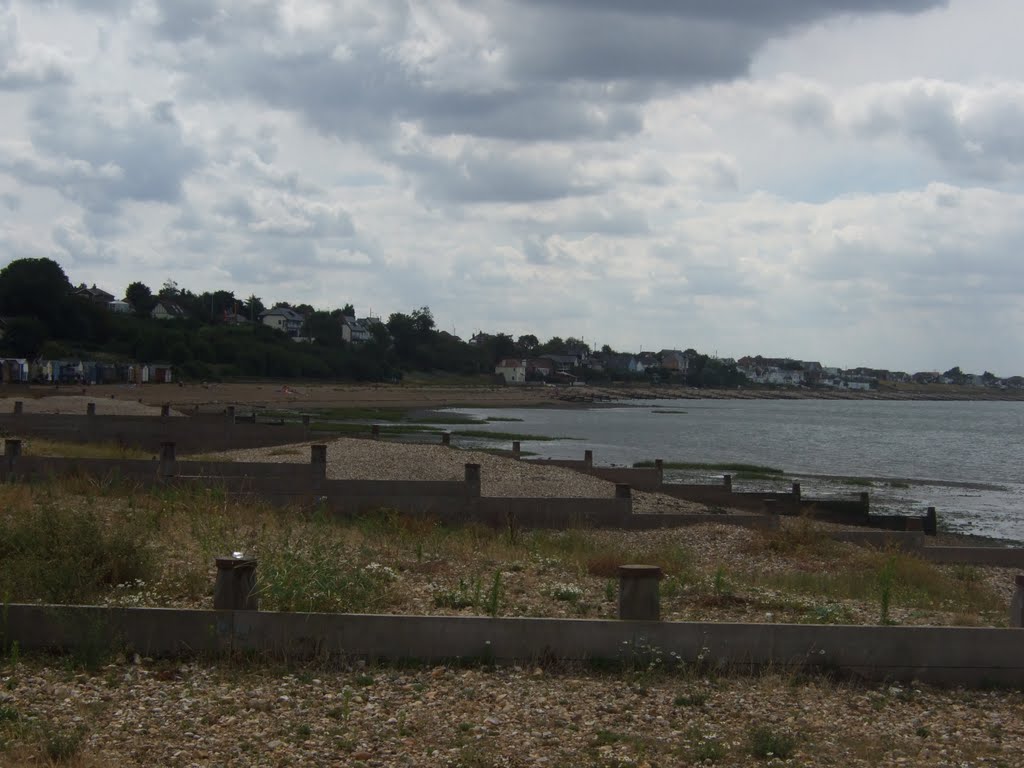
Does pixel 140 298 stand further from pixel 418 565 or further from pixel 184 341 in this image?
pixel 418 565

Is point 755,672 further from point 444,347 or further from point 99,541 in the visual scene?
point 444,347

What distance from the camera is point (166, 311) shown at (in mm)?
142500

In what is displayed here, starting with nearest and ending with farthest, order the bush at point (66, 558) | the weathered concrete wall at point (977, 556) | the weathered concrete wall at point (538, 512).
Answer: the bush at point (66, 558), the weathered concrete wall at point (538, 512), the weathered concrete wall at point (977, 556)

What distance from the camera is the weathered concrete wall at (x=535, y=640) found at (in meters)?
8.67

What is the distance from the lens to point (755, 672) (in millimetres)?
8836

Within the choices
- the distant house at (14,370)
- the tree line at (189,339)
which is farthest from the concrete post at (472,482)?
the tree line at (189,339)

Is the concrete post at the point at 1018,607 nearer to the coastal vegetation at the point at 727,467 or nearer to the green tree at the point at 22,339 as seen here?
the coastal vegetation at the point at 727,467

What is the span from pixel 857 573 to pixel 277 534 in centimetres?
843

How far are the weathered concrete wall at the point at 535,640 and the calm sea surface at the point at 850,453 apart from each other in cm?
2382

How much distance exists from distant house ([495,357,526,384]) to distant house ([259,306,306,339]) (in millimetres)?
33143

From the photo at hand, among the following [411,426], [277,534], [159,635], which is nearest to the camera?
[159,635]

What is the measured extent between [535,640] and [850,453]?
6223 centimetres

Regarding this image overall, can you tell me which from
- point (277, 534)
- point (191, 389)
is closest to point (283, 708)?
point (277, 534)

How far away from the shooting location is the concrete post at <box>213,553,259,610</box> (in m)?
8.77
